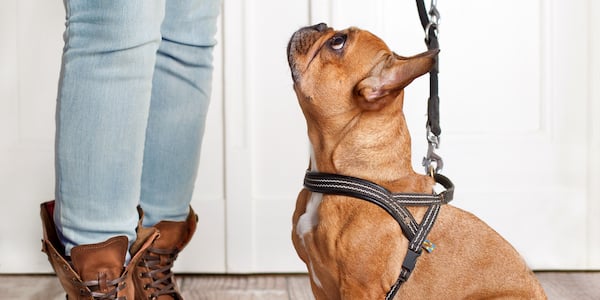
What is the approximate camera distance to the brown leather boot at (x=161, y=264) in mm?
1520

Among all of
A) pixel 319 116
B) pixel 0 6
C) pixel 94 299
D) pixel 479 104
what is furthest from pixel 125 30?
pixel 479 104

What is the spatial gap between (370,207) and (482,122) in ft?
3.59

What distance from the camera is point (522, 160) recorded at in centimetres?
222

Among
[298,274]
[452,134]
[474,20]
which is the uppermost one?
[474,20]

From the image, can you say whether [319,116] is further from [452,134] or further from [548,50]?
[548,50]

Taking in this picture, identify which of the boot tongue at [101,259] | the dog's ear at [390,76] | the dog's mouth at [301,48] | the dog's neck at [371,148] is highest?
the dog's mouth at [301,48]

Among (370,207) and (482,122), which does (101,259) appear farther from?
(482,122)

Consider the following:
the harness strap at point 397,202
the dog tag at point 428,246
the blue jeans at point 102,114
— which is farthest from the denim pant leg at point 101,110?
the dog tag at point 428,246

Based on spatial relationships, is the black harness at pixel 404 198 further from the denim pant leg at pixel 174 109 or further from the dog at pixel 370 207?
the denim pant leg at pixel 174 109

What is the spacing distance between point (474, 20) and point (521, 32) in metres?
0.15

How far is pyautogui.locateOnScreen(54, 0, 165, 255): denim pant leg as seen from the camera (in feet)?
4.07

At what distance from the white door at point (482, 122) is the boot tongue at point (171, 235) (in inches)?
23.7

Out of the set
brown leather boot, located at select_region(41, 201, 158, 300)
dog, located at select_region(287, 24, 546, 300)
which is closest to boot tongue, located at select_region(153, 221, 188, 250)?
brown leather boot, located at select_region(41, 201, 158, 300)

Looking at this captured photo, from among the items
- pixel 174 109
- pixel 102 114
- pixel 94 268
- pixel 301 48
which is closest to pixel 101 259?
pixel 94 268
